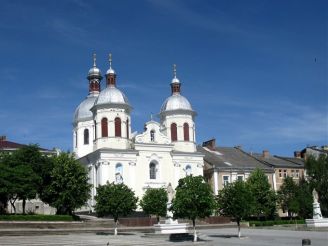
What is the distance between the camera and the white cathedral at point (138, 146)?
67.2 metres

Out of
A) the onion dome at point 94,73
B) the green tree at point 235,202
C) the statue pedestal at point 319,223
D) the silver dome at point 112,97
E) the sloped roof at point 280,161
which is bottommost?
the statue pedestal at point 319,223

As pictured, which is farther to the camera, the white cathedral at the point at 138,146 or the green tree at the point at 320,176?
the green tree at the point at 320,176

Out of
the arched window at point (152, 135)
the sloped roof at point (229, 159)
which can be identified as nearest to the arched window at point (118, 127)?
the arched window at point (152, 135)

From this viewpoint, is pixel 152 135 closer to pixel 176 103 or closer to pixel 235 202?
pixel 176 103

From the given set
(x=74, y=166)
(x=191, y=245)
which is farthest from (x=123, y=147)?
(x=191, y=245)

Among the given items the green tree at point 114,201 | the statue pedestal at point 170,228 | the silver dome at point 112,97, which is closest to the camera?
the statue pedestal at point 170,228

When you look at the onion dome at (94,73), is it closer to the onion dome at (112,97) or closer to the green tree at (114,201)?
the onion dome at (112,97)

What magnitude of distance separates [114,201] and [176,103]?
32.9 metres

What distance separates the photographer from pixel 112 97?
228 ft

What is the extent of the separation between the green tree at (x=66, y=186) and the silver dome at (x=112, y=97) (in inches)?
544

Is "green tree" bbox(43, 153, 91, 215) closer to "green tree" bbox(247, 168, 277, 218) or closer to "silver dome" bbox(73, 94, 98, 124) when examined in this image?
"green tree" bbox(247, 168, 277, 218)

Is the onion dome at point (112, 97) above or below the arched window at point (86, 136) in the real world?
above

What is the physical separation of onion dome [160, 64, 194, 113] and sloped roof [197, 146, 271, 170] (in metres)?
8.66

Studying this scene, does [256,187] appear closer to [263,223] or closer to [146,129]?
[263,223]
